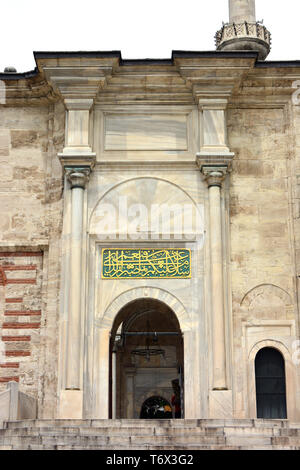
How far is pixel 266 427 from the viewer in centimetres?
1227

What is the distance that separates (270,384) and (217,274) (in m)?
2.56

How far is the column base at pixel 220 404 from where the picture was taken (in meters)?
15.7

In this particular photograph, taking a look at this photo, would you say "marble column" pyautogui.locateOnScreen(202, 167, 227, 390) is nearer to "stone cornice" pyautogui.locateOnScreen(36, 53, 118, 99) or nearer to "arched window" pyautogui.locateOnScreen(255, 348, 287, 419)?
"arched window" pyautogui.locateOnScreen(255, 348, 287, 419)

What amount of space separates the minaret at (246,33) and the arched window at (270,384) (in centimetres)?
839

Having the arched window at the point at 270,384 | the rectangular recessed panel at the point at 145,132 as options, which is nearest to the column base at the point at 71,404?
the arched window at the point at 270,384

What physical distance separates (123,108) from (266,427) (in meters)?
8.48

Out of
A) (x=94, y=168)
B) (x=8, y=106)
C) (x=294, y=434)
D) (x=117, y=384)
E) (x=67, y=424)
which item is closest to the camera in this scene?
(x=294, y=434)

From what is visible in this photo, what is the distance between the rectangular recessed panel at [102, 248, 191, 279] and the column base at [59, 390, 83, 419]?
2.58 meters

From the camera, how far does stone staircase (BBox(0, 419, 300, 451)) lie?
1130 centimetres

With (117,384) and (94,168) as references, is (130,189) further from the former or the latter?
(117,384)

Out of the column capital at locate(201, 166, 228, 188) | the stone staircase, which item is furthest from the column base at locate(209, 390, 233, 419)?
the column capital at locate(201, 166, 228, 188)

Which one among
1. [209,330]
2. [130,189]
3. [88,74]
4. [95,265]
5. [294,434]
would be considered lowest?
[294,434]

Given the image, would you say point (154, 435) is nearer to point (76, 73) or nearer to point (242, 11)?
point (76, 73)

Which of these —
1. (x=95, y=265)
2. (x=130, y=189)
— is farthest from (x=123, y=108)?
(x=95, y=265)
